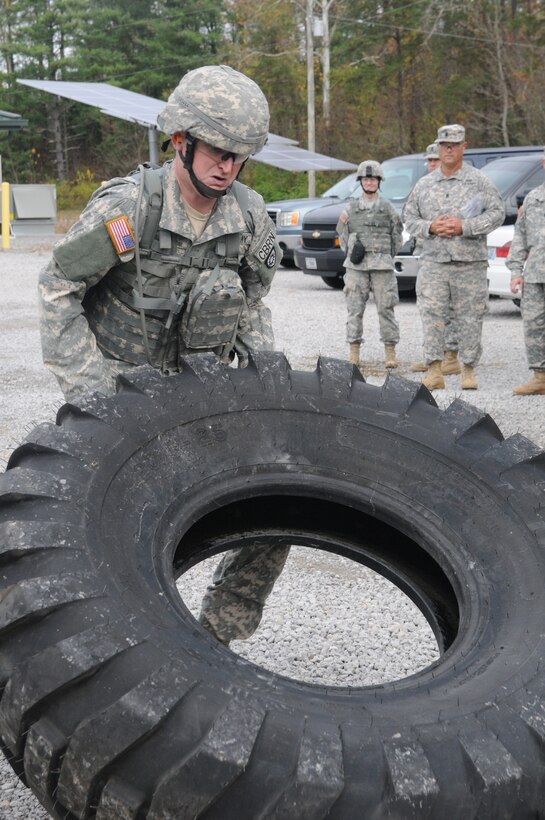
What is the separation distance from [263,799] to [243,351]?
203cm

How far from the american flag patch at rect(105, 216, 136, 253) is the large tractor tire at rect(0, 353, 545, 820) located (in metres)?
0.52

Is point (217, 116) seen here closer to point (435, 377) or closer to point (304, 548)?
point (304, 548)

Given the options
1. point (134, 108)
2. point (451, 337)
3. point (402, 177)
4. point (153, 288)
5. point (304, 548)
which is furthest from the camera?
point (134, 108)

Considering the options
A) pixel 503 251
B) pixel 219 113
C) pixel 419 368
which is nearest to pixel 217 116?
pixel 219 113

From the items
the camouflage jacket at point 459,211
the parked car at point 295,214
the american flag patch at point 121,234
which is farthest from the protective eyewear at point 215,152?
the parked car at point 295,214

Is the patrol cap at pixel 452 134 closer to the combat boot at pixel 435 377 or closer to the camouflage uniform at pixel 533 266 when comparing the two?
the camouflage uniform at pixel 533 266

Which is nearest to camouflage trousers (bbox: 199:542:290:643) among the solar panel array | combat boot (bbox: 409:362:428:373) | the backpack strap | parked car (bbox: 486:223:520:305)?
the backpack strap

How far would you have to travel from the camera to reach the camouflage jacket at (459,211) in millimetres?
8359

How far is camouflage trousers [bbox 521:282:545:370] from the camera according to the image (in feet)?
27.3

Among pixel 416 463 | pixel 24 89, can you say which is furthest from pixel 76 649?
pixel 24 89

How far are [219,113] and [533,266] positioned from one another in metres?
5.78

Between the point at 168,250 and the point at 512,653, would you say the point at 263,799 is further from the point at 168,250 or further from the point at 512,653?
the point at 168,250

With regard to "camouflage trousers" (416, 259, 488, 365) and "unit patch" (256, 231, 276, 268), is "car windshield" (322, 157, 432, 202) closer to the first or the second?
"camouflage trousers" (416, 259, 488, 365)

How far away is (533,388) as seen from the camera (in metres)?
8.23
